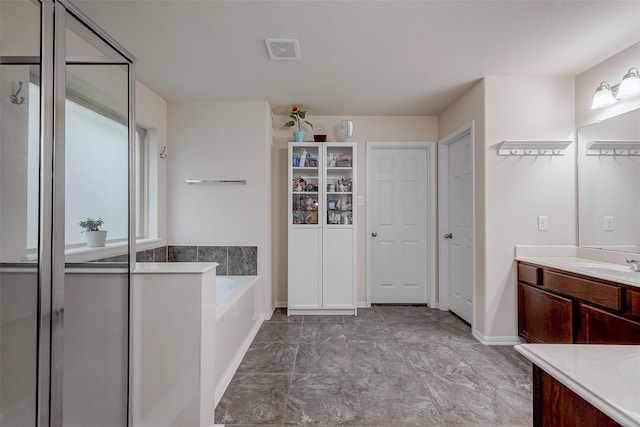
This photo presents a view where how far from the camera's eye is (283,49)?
7.50 feet

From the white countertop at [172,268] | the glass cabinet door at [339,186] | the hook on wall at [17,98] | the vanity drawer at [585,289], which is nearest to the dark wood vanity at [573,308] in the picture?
the vanity drawer at [585,289]

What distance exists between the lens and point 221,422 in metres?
1.74

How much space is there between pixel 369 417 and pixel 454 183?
2738mm

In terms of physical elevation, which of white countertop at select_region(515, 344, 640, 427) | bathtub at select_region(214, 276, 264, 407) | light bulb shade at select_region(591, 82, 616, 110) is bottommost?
bathtub at select_region(214, 276, 264, 407)

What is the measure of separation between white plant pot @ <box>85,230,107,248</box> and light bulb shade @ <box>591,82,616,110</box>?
3.50 m

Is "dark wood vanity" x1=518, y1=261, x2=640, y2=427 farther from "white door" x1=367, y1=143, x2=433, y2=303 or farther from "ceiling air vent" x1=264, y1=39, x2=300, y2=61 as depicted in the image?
"ceiling air vent" x1=264, y1=39, x2=300, y2=61

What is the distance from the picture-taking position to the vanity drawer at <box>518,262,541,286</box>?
98.8 inches

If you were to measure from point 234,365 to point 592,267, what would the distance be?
277 cm

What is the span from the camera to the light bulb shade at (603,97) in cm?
232

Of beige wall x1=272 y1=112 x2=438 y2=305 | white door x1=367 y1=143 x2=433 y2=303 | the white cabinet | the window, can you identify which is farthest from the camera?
white door x1=367 y1=143 x2=433 y2=303

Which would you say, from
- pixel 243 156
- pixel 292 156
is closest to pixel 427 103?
pixel 292 156

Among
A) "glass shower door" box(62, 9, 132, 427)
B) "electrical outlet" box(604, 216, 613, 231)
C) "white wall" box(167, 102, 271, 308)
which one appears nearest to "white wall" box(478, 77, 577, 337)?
"electrical outlet" box(604, 216, 613, 231)

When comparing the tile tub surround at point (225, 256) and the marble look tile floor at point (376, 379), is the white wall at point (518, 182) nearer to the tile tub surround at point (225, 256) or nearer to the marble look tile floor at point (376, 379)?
the marble look tile floor at point (376, 379)

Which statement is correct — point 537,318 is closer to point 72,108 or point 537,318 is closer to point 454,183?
point 454,183
